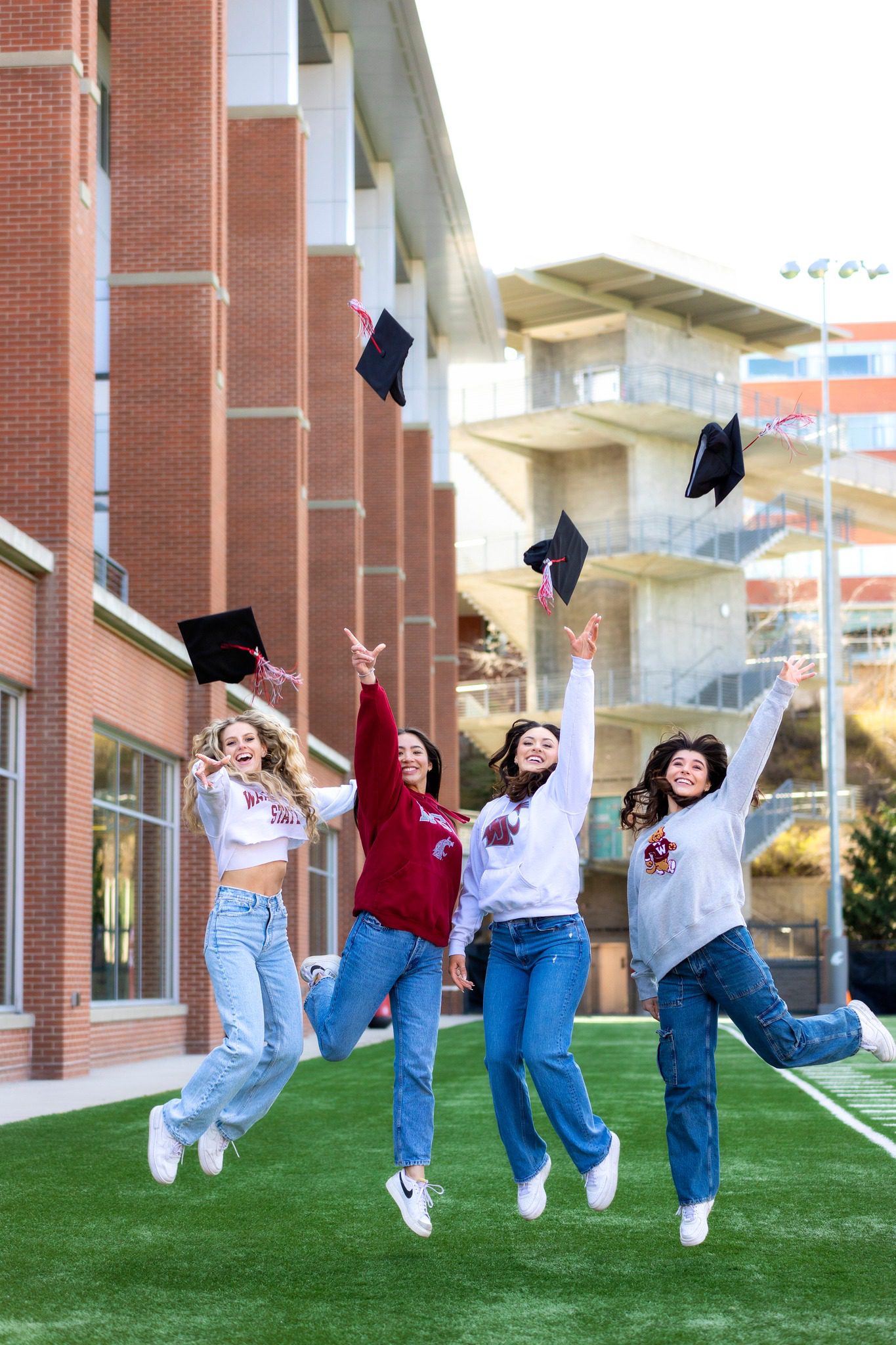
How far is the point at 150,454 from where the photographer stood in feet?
72.7

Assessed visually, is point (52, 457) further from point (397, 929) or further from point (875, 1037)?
point (875, 1037)

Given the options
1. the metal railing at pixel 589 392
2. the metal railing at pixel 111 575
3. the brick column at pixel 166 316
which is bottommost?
the metal railing at pixel 111 575

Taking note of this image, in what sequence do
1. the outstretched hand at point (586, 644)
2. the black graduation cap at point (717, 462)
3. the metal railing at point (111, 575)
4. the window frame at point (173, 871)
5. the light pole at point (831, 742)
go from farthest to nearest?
the light pole at point (831, 742) → the metal railing at point (111, 575) → the window frame at point (173, 871) → the black graduation cap at point (717, 462) → the outstretched hand at point (586, 644)

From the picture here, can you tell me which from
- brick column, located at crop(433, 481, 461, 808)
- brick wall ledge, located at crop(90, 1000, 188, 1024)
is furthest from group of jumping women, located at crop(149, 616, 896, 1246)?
brick column, located at crop(433, 481, 461, 808)

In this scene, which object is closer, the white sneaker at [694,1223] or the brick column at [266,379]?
the white sneaker at [694,1223]

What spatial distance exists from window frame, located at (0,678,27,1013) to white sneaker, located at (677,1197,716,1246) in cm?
1131

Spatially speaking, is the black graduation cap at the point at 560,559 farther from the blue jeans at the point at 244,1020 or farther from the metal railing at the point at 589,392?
the metal railing at the point at 589,392

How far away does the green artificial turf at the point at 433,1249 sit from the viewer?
190 inches

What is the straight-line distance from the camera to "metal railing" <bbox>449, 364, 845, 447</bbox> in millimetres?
51531

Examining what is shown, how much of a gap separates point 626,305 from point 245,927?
4784 cm

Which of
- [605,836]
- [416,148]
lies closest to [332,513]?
[416,148]

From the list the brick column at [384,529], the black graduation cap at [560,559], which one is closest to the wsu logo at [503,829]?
the black graduation cap at [560,559]

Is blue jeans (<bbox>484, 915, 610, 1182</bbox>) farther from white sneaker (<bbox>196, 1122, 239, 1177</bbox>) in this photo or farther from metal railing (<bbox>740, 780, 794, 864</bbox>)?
metal railing (<bbox>740, 780, 794, 864</bbox>)

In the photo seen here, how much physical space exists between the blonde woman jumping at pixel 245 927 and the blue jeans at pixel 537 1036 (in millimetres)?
836
